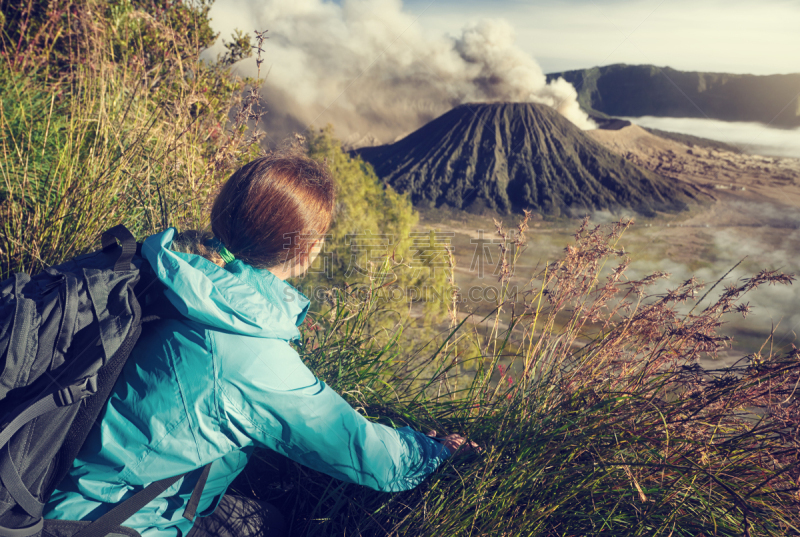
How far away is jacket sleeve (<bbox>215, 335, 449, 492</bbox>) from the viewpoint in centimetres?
88

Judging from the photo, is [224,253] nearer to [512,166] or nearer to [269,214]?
[269,214]

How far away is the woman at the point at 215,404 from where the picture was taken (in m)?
0.87

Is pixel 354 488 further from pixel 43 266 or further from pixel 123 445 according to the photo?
pixel 43 266

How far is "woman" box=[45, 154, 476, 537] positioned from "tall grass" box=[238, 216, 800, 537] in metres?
0.27

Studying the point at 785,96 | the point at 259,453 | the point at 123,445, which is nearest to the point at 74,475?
the point at 123,445

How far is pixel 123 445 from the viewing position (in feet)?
2.86

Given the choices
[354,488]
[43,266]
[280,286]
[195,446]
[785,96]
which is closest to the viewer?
[195,446]

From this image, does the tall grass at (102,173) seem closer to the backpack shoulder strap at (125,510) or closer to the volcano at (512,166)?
the backpack shoulder strap at (125,510)

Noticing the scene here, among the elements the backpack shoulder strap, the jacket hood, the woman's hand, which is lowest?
the woman's hand

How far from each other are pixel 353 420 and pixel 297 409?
5.3 inches

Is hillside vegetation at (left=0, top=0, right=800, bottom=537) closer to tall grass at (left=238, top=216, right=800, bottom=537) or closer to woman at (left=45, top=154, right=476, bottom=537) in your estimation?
tall grass at (left=238, top=216, right=800, bottom=537)

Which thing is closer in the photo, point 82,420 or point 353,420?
point 82,420

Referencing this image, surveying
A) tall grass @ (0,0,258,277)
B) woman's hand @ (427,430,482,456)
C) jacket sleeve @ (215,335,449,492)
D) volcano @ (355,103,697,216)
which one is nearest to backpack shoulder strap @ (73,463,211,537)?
jacket sleeve @ (215,335,449,492)

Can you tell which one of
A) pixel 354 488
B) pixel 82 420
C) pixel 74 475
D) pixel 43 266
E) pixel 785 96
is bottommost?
pixel 354 488
